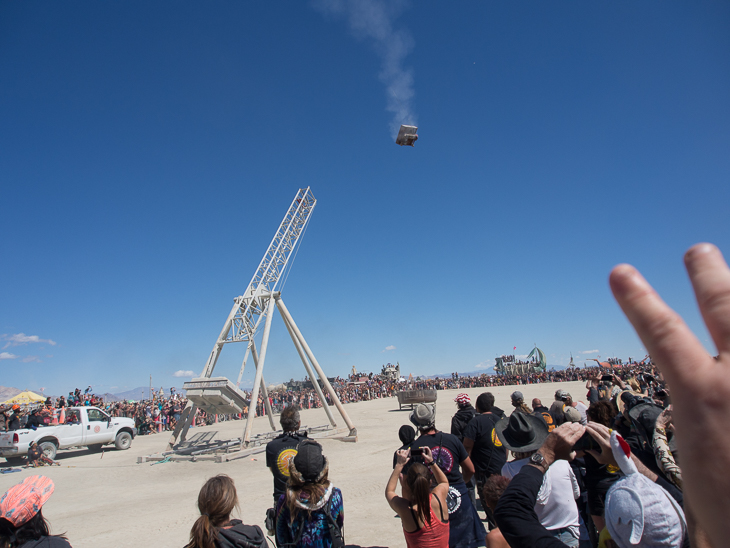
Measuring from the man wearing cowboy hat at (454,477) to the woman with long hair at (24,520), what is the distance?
259cm

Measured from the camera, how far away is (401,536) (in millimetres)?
5242

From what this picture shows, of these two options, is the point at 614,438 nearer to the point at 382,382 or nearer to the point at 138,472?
the point at 138,472

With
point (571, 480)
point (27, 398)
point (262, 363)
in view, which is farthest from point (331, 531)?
point (27, 398)

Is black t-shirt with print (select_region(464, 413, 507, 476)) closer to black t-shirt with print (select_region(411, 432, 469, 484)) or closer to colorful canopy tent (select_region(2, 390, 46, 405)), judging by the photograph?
black t-shirt with print (select_region(411, 432, 469, 484))

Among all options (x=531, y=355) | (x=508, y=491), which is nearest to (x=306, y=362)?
(x=508, y=491)

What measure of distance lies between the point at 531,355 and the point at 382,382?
2627 centimetres

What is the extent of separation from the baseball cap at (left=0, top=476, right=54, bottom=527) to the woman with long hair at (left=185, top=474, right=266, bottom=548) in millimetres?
884

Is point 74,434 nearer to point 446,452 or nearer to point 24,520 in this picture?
point 24,520

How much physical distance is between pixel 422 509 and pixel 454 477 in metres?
0.86

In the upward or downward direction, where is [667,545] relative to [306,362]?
downward

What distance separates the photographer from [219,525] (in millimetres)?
2451

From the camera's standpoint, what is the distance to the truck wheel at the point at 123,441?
50.7 ft

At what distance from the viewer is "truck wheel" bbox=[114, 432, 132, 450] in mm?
15453

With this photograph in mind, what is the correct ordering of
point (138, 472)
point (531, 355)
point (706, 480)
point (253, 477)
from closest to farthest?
point (706, 480) < point (253, 477) < point (138, 472) < point (531, 355)
